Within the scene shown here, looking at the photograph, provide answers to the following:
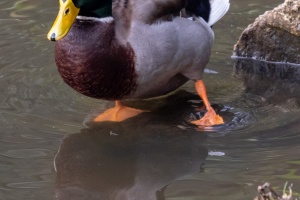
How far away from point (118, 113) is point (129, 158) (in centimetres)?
75

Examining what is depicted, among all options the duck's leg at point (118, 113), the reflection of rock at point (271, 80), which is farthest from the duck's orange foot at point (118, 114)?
the reflection of rock at point (271, 80)

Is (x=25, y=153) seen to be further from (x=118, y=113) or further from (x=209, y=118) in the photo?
(x=209, y=118)

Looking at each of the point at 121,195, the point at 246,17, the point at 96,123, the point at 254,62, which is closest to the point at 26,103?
the point at 96,123

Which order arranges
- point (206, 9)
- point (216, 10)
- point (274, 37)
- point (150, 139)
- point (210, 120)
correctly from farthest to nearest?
1. point (274, 37)
2. point (216, 10)
3. point (206, 9)
4. point (210, 120)
5. point (150, 139)

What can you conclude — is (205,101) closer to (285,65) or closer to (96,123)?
(96,123)

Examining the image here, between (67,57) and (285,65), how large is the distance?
2.17 metres

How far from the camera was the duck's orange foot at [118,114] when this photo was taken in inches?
200

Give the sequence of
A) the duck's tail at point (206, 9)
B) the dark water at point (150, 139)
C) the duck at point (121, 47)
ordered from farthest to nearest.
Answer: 1. the duck's tail at point (206, 9)
2. the duck at point (121, 47)
3. the dark water at point (150, 139)

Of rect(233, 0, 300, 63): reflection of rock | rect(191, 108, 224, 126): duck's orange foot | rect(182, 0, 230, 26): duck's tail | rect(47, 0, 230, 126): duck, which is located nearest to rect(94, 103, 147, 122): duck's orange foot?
rect(47, 0, 230, 126): duck

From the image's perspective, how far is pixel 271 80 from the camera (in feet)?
19.0

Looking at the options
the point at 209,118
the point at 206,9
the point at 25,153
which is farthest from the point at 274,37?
the point at 25,153

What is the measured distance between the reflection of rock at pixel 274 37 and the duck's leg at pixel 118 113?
1397 millimetres

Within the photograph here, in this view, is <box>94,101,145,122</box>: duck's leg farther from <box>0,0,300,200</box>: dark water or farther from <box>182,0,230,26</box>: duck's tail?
<box>182,0,230,26</box>: duck's tail

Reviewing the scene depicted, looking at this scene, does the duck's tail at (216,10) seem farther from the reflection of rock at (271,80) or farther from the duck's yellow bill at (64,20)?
the duck's yellow bill at (64,20)
